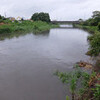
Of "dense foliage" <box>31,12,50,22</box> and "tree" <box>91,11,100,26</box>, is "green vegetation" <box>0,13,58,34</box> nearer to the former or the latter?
"dense foliage" <box>31,12,50,22</box>

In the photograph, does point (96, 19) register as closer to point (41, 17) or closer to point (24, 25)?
point (24, 25)

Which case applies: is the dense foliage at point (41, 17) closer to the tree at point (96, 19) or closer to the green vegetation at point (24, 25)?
the green vegetation at point (24, 25)

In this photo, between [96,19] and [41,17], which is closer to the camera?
[96,19]

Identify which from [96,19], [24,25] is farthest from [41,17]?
[96,19]

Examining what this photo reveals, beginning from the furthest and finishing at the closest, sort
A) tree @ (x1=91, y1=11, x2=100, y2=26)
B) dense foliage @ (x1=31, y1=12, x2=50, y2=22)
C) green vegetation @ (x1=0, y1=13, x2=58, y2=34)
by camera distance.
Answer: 1. dense foliage @ (x1=31, y1=12, x2=50, y2=22)
2. tree @ (x1=91, y1=11, x2=100, y2=26)
3. green vegetation @ (x1=0, y1=13, x2=58, y2=34)

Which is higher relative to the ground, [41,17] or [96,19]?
[41,17]

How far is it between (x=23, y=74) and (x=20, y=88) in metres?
1.26

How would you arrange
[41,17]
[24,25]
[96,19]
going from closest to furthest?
1. [24,25]
2. [96,19]
3. [41,17]

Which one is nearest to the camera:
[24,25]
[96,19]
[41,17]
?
[24,25]

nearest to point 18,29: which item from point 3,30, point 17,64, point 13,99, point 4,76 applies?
point 3,30

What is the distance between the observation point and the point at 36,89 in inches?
196

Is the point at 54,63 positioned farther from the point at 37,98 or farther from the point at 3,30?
the point at 3,30

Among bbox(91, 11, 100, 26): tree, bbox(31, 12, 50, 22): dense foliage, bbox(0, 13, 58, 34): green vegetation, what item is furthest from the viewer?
bbox(31, 12, 50, 22): dense foliage

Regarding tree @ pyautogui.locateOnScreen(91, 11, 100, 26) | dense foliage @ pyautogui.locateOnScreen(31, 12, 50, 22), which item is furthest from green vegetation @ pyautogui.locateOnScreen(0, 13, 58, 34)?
tree @ pyautogui.locateOnScreen(91, 11, 100, 26)
